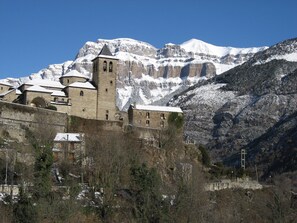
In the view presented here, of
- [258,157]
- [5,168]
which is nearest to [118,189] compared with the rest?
[5,168]

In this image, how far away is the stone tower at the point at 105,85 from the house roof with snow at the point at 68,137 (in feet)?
35.4

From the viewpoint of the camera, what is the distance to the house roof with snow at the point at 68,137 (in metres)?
66.8

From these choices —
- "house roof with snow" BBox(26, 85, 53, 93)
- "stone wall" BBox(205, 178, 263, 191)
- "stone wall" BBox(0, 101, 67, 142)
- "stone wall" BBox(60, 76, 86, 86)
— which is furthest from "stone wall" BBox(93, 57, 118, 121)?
"stone wall" BBox(205, 178, 263, 191)

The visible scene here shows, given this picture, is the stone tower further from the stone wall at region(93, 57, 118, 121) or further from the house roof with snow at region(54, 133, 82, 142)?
the house roof with snow at region(54, 133, 82, 142)

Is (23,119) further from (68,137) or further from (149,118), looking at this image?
(149,118)

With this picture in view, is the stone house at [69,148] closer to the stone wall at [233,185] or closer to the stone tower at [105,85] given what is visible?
the stone tower at [105,85]

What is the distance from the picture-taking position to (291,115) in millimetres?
184750

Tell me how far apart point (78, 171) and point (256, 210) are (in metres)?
20.1

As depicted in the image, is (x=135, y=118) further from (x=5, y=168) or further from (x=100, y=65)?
(x=5, y=168)

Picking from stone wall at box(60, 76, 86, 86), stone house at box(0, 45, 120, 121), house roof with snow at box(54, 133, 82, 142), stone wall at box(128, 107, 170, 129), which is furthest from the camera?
stone wall at box(60, 76, 86, 86)

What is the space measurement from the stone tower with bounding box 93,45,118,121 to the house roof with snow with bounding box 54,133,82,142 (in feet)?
35.4

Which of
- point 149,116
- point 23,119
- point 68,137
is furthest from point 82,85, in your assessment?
point 68,137

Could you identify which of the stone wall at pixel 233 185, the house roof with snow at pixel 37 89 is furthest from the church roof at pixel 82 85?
the stone wall at pixel 233 185

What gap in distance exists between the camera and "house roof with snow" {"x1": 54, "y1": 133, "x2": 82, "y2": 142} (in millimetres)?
66794
